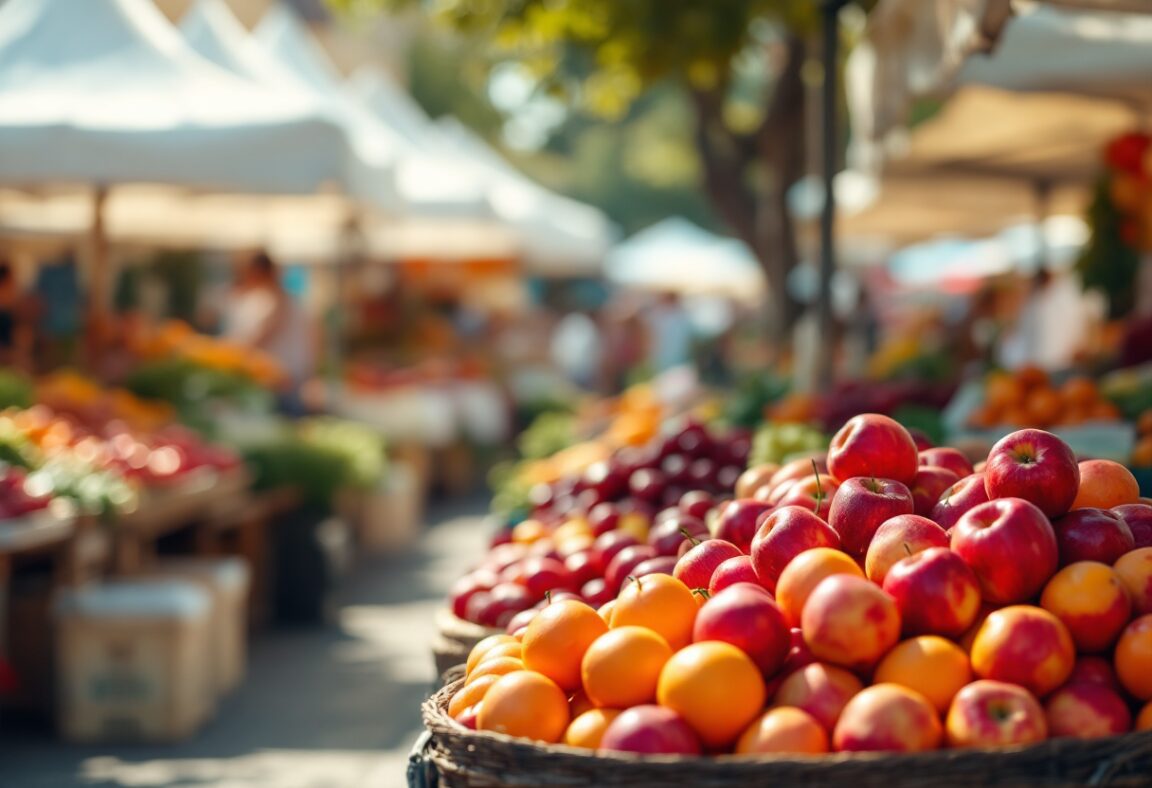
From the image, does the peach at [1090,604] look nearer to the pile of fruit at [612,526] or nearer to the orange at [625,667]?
the orange at [625,667]

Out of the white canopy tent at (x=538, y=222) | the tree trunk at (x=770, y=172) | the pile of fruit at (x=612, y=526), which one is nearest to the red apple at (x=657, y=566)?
the pile of fruit at (x=612, y=526)

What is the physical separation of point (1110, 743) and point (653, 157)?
42383 mm

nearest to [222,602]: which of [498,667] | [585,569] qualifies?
[585,569]

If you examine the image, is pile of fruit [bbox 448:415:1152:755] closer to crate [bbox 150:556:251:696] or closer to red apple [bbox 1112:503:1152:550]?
red apple [bbox 1112:503:1152:550]

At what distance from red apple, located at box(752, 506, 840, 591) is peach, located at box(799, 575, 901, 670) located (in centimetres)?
26

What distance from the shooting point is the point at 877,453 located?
306 cm

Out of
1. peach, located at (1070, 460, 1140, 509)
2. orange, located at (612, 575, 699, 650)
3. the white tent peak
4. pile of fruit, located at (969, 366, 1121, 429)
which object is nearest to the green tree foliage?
the white tent peak

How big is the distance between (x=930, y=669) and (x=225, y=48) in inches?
310

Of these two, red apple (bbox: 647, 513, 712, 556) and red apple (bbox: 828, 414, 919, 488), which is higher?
red apple (bbox: 828, 414, 919, 488)

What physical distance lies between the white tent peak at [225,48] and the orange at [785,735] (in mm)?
7372

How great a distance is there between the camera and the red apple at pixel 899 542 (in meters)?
2.67

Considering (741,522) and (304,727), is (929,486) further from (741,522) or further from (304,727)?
(304,727)

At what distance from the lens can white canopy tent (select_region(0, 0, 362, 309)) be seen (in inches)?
289

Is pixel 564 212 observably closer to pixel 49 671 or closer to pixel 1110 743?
pixel 49 671
